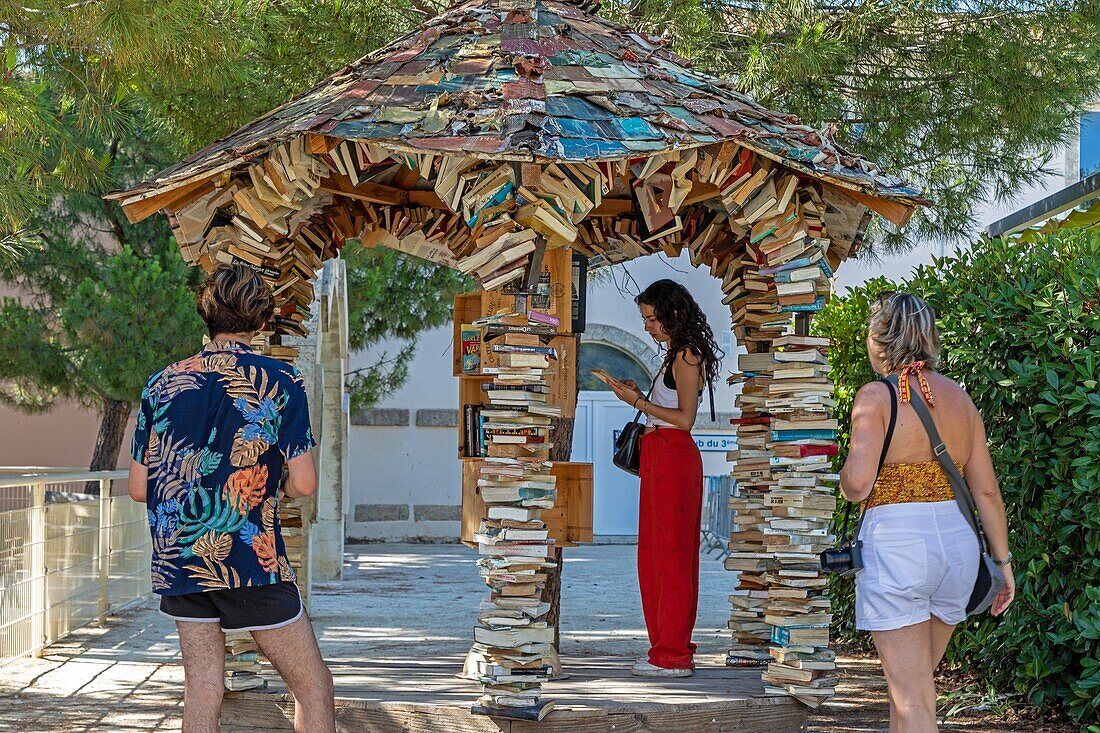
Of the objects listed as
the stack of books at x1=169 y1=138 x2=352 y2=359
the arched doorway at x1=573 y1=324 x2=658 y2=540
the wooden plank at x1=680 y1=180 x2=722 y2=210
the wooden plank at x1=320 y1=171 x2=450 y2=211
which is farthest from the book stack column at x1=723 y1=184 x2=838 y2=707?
the arched doorway at x1=573 y1=324 x2=658 y2=540

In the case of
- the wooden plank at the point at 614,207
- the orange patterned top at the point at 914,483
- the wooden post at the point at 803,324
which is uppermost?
the wooden plank at the point at 614,207

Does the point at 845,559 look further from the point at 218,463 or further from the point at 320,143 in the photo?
the point at 320,143

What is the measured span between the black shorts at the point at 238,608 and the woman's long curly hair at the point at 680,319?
2.59 m

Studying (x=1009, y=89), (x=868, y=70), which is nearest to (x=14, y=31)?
(x=868, y=70)

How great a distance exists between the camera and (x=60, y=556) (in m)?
8.50

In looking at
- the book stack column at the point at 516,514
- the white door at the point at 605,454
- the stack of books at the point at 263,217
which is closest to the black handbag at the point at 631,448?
the book stack column at the point at 516,514

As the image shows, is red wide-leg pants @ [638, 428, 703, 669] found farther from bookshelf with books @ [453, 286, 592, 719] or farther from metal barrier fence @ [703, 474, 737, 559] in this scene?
metal barrier fence @ [703, 474, 737, 559]

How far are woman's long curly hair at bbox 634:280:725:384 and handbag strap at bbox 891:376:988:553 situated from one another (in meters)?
1.81

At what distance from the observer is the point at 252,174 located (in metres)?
5.18

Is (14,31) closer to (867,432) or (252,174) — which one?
(252,174)

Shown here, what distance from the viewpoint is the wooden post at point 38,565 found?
7910mm

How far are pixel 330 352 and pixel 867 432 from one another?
8.55m

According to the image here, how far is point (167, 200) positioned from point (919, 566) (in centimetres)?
349

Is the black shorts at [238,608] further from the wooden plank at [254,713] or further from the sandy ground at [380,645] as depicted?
the sandy ground at [380,645]
